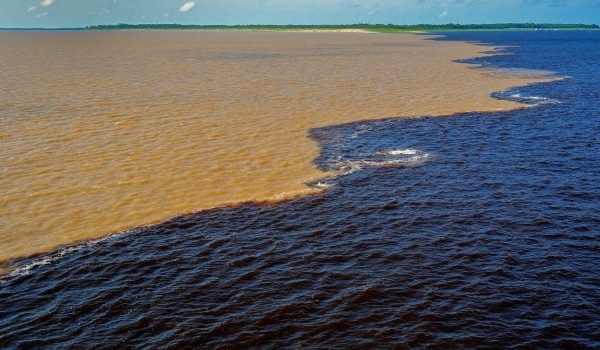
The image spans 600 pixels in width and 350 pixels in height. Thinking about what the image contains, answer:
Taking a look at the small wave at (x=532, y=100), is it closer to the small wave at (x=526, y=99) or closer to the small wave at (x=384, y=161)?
the small wave at (x=526, y=99)

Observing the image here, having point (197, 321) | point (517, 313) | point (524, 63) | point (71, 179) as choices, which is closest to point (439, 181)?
point (517, 313)

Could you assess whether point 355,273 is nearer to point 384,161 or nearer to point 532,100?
point 384,161

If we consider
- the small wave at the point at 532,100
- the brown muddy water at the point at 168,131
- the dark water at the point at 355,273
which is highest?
the brown muddy water at the point at 168,131

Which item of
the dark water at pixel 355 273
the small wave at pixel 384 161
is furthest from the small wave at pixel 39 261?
the small wave at pixel 384 161

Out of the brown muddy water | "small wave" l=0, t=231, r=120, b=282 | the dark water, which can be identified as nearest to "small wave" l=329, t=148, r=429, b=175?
the dark water

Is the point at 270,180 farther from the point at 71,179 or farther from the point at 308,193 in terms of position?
the point at 71,179

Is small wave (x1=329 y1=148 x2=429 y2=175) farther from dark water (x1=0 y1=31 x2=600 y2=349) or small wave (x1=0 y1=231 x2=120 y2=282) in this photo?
small wave (x1=0 y1=231 x2=120 y2=282)
